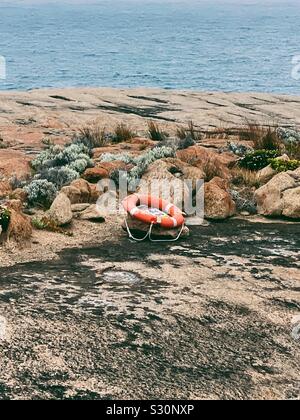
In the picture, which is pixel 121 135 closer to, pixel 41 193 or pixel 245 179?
pixel 245 179

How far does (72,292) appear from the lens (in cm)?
895

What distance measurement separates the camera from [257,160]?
49.7 feet

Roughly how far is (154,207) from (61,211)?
1.41m

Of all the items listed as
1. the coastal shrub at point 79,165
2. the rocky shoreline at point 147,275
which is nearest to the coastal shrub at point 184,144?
the rocky shoreline at point 147,275

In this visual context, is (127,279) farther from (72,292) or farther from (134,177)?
(134,177)

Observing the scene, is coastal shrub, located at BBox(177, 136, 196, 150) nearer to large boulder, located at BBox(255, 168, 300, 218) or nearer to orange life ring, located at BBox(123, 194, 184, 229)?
large boulder, located at BBox(255, 168, 300, 218)

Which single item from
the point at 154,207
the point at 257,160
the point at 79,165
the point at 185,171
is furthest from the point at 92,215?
the point at 257,160

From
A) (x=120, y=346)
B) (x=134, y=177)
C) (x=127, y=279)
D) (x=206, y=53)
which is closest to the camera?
(x=120, y=346)

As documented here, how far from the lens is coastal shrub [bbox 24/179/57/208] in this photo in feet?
41.4

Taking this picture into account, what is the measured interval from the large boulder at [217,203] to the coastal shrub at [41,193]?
8.06ft

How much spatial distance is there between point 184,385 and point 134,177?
7.15m

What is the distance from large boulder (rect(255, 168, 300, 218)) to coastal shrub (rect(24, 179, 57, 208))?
3398mm

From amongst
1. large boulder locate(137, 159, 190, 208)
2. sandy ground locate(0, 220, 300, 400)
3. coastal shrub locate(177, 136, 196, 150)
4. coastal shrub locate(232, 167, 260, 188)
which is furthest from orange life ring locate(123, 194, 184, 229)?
coastal shrub locate(177, 136, 196, 150)

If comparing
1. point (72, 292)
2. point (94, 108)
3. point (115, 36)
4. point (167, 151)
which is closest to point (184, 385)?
point (72, 292)
